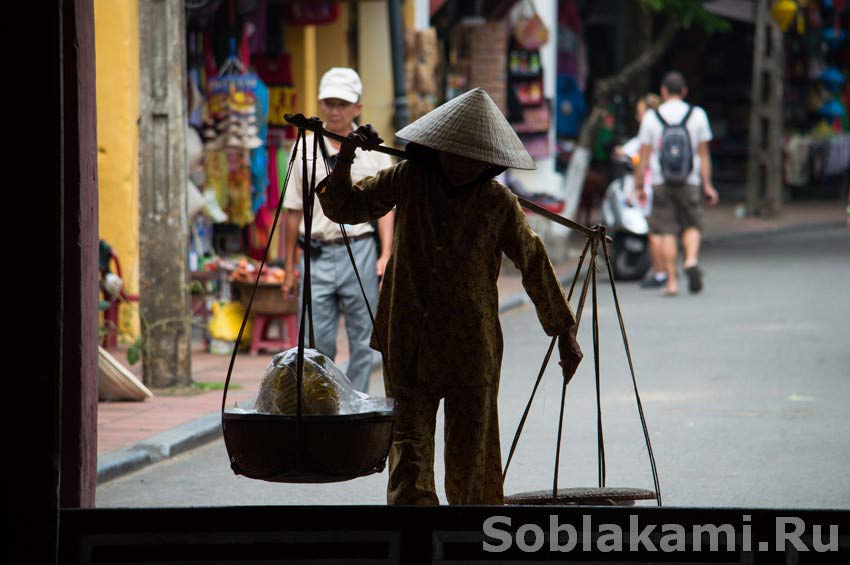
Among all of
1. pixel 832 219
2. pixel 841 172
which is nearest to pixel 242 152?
pixel 832 219

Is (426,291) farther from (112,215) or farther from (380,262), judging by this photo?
(112,215)

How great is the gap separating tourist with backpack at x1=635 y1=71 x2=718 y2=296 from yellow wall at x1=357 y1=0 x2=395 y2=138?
3314 millimetres

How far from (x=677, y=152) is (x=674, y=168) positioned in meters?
0.16

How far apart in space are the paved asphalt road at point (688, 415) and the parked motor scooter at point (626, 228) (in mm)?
1447

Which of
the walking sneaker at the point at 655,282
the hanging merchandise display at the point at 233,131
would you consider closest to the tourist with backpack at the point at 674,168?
the walking sneaker at the point at 655,282

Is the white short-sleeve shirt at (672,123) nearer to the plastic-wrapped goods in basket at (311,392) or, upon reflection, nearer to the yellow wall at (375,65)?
the yellow wall at (375,65)

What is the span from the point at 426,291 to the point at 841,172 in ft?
93.0

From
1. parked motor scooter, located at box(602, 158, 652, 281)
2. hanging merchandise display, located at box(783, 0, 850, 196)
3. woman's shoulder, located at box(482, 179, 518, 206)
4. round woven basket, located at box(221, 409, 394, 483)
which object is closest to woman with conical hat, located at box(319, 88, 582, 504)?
woman's shoulder, located at box(482, 179, 518, 206)

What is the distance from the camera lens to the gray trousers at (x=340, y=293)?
8117mm

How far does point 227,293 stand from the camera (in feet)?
43.8

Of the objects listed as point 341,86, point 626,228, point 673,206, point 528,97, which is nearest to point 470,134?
point 341,86

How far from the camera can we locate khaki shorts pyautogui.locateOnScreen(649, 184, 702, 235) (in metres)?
15.7

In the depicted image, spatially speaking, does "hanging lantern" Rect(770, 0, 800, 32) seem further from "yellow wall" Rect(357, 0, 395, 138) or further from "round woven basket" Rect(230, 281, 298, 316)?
"round woven basket" Rect(230, 281, 298, 316)

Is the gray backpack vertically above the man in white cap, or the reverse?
the gray backpack
